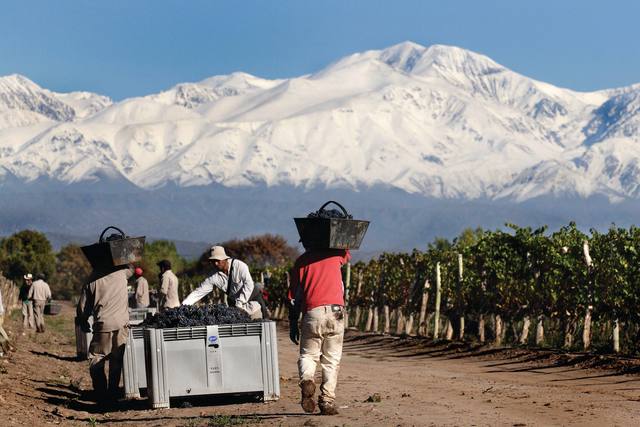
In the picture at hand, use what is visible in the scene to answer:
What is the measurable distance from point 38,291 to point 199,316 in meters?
22.2

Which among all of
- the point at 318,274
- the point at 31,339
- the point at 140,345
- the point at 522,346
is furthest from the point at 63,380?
the point at 31,339

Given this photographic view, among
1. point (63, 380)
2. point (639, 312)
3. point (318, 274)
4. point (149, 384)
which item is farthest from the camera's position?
point (639, 312)

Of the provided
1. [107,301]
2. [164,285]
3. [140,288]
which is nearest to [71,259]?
[140,288]

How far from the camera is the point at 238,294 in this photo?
582 inches

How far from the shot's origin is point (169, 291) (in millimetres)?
21719

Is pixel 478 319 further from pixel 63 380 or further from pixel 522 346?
pixel 63 380

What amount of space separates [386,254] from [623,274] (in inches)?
673

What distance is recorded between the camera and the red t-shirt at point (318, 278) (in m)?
12.6

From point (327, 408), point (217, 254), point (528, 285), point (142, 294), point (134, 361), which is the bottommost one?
point (327, 408)

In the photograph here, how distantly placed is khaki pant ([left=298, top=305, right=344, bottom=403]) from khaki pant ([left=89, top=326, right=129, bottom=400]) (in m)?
2.96

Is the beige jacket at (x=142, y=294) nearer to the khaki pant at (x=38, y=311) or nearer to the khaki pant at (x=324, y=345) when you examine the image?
Answer: the khaki pant at (x=38, y=311)

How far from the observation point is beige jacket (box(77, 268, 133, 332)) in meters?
14.6

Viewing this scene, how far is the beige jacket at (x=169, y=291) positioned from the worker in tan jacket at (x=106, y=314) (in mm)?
6658

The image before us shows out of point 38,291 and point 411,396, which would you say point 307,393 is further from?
point 38,291
